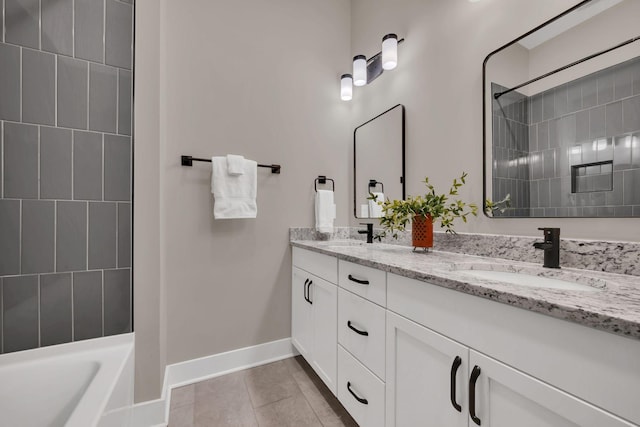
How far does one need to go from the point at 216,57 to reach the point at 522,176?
193 centimetres

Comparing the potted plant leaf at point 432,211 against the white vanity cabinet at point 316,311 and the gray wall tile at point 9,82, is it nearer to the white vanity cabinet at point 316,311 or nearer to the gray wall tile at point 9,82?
the white vanity cabinet at point 316,311

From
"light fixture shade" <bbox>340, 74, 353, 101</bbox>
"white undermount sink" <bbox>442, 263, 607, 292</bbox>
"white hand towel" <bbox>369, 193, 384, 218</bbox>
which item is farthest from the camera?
"light fixture shade" <bbox>340, 74, 353, 101</bbox>

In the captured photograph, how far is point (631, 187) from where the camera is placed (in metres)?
0.86

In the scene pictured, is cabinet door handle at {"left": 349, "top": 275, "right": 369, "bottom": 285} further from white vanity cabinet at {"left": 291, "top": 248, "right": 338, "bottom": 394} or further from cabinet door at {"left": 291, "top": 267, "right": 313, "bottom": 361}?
cabinet door at {"left": 291, "top": 267, "right": 313, "bottom": 361}

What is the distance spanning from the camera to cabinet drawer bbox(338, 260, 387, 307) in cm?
103

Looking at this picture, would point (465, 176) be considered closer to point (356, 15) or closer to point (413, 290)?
point (413, 290)

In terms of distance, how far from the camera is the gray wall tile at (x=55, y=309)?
3.92 feet

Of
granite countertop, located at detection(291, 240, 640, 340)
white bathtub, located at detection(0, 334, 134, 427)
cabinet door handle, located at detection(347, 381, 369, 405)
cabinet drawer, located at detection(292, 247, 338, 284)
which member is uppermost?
granite countertop, located at detection(291, 240, 640, 340)

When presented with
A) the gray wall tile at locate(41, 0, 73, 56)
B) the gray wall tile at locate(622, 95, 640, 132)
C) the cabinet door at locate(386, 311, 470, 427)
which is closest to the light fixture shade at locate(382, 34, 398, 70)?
the gray wall tile at locate(622, 95, 640, 132)

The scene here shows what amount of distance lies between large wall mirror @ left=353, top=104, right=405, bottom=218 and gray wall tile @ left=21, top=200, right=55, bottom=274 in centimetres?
178

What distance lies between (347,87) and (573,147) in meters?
1.55

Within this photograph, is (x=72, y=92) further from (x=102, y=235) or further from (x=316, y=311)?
(x=316, y=311)

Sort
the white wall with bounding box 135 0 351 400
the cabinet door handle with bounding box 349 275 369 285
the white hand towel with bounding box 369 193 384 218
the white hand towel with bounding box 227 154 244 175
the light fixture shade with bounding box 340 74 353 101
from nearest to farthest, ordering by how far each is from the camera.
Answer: the cabinet door handle with bounding box 349 275 369 285, the white wall with bounding box 135 0 351 400, the white hand towel with bounding box 227 154 244 175, the white hand towel with bounding box 369 193 384 218, the light fixture shade with bounding box 340 74 353 101

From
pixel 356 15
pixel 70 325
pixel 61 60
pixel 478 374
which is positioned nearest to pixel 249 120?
pixel 61 60
